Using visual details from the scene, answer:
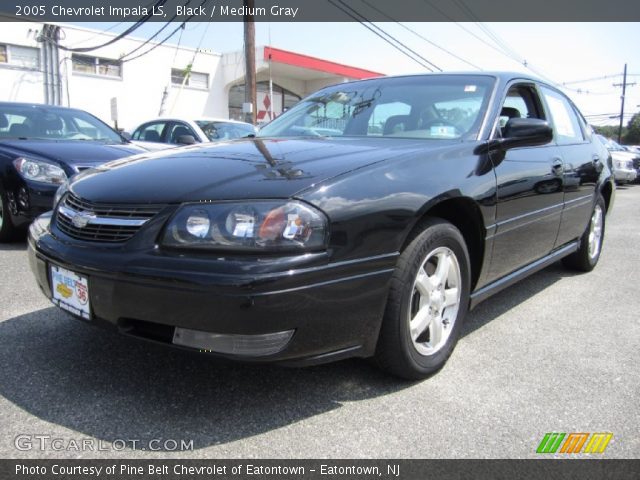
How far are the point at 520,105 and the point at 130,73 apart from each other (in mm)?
19127

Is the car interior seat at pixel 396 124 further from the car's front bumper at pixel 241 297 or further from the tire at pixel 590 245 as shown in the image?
the tire at pixel 590 245

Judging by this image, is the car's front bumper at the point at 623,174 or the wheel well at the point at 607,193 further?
the car's front bumper at the point at 623,174

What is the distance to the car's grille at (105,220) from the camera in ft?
6.92

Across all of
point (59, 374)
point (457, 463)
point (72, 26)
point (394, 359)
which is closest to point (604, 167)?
point (394, 359)

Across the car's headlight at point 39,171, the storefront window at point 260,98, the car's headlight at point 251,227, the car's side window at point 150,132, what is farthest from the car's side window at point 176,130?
the storefront window at point 260,98

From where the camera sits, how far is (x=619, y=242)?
21.3 ft

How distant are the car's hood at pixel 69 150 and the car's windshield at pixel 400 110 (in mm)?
2133

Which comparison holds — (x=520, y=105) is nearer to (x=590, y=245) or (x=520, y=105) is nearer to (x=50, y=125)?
(x=590, y=245)

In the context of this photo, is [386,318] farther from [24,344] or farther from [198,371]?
[24,344]

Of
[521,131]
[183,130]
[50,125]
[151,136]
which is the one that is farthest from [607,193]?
[151,136]

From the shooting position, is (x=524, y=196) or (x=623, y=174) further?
(x=623, y=174)

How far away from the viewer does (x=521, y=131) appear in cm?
295

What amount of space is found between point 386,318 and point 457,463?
0.60 meters

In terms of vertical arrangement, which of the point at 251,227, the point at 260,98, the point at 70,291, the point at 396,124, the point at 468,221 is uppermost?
the point at 260,98
